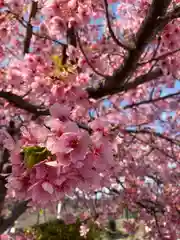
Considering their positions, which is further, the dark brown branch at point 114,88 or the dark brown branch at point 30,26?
the dark brown branch at point 30,26

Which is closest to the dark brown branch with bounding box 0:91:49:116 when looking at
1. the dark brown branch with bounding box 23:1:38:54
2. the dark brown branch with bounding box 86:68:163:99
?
the dark brown branch with bounding box 86:68:163:99

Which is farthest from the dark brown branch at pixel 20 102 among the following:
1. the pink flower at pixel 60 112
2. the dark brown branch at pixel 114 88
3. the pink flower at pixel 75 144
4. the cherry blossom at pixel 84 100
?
the pink flower at pixel 75 144

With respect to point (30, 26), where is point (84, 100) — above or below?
below

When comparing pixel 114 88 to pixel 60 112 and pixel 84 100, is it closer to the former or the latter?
pixel 84 100

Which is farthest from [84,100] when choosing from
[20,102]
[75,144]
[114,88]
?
[75,144]

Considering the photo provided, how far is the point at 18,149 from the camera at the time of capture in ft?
4.75

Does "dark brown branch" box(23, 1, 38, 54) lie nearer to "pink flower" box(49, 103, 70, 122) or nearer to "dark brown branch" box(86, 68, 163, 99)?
"dark brown branch" box(86, 68, 163, 99)

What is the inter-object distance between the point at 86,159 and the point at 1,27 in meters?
2.39

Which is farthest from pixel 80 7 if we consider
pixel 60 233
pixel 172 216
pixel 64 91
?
pixel 60 233

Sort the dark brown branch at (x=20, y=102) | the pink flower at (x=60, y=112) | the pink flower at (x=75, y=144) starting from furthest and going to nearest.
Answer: the dark brown branch at (x=20, y=102), the pink flower at (x=60, y=112), the pink flower at (x=75, y=144)

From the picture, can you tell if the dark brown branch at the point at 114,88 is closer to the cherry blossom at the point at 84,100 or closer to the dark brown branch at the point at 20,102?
the cherry blossom at the point at 84,100

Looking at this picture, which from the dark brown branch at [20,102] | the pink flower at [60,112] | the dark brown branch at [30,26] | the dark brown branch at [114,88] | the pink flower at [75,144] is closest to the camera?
the pink flower at [75,144]

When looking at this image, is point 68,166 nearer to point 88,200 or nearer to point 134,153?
point 134,153

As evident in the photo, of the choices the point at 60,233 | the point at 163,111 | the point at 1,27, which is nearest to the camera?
the point at 1,27
